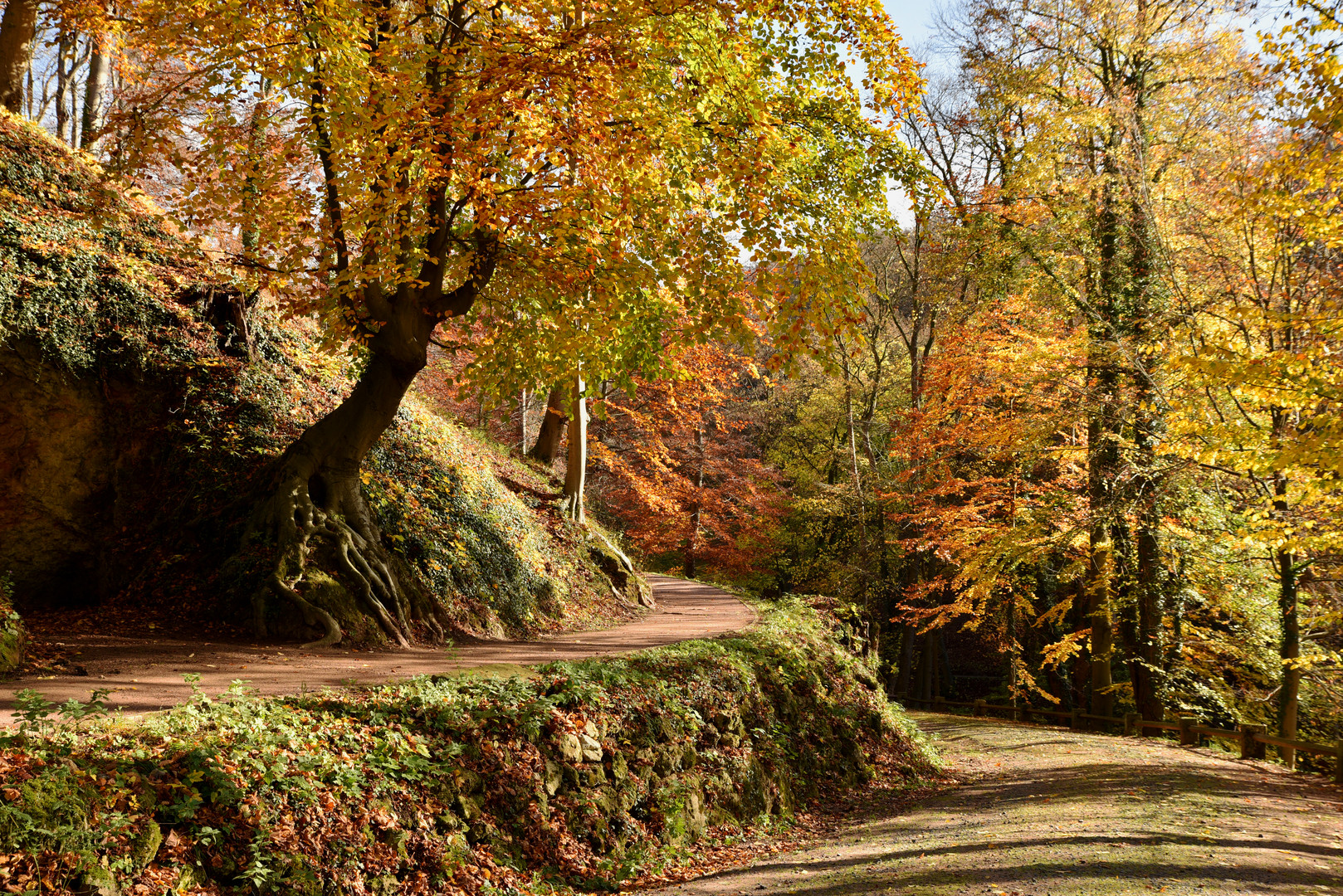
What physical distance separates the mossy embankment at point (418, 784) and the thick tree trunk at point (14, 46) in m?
12.9

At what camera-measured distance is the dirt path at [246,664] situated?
19.8 ft

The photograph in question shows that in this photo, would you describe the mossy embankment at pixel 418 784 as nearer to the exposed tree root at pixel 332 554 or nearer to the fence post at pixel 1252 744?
the exposed tree root at pixel 332 554

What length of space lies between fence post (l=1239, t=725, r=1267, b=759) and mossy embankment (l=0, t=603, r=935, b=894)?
8389 mm

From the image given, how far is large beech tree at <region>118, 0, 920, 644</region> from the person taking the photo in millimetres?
7793

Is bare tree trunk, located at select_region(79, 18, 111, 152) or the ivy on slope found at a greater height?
bare tree trunk, located at select_region(79, 18, 111, 152)

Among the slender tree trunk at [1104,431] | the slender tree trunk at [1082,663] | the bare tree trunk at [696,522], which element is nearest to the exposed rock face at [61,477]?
the slender tree trunk at [1104,431]

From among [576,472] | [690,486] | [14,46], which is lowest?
[576,472]

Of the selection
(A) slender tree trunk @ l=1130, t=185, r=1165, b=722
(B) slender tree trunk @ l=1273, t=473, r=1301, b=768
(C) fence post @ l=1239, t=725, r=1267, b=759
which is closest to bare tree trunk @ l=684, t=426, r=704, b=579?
(A) slender tree trunk @ l=1130, t=185, r=1165, b=722

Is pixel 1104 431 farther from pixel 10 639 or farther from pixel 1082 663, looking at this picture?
pixel 10 639

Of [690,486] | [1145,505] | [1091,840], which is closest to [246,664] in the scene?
[1091,840]

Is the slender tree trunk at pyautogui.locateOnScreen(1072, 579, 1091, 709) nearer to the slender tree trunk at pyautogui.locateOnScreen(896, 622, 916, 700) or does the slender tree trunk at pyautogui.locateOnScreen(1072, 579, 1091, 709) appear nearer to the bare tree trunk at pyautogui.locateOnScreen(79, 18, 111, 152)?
the slender tree trunk at pyautogui.locateOnScreen(896, 622, 916, 700)

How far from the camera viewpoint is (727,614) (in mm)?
17156

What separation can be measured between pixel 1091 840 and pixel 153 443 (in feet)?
38.0

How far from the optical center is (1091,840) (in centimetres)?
788
